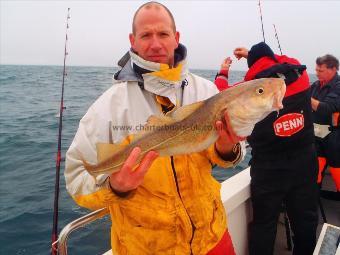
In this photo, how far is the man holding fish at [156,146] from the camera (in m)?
2.16

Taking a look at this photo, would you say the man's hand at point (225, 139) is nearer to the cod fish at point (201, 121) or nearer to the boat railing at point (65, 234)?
the cod fish at point (201, 121)

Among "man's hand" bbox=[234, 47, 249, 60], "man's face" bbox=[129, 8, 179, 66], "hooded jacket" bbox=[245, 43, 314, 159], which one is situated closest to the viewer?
"man's face" bbox=[129, 8, 179, 66]

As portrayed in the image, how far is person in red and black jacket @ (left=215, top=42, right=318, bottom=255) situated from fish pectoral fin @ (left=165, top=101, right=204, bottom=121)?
1.72m

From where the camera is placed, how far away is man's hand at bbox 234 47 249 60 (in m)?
4.50

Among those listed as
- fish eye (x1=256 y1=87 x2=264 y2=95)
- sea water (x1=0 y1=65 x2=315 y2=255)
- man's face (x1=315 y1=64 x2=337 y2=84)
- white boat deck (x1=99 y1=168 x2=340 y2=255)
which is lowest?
sea water (x1=0 y1=65 x2=315 y2=255)

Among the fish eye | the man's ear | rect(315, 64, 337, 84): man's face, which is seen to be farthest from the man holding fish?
rect(315, 64, 337, 84): man's face

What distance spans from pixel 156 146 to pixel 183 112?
0.33m

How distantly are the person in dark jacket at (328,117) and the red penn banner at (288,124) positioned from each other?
2174 mm

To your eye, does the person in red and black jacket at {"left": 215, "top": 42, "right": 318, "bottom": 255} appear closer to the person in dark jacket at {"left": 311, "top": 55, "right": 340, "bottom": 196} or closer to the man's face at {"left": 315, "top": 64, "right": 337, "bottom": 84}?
the person in dark jacket at {"left": 311, "top": 55, "right": 340, "bottom": 196}

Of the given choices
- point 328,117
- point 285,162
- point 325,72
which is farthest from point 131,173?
point 325,72

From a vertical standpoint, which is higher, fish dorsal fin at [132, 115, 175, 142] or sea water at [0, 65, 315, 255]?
fish dorsal fin at [132, 115, 175, 142]

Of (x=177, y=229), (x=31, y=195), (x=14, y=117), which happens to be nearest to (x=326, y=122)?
(x=177, y=229)

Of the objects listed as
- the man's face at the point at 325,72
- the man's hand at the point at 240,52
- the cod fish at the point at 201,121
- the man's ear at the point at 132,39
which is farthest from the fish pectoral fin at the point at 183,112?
the man's face at the point at 325,72

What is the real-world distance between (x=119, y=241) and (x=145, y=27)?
169 cm
